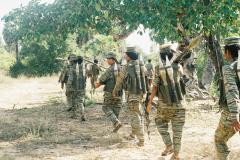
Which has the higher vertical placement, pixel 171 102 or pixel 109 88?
pixel 109 88

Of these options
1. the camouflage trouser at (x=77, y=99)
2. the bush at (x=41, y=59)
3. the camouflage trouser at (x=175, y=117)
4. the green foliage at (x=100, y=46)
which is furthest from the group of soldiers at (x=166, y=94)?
the bush at (x=41, y=59)

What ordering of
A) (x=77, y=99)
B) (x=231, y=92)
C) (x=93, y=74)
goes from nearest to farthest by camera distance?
(x=231, y=92) < (x=77, y=99) < (x=93, y=74)

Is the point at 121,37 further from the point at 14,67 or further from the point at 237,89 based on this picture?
the point at 14,67

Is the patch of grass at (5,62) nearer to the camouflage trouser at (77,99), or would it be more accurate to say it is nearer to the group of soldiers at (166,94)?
the camouflage trouser at (77,99)

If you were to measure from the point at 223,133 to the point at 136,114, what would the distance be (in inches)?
127

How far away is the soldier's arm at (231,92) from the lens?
5445mm

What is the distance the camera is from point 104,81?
10.1 metres

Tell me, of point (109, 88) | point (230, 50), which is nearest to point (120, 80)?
point (109, 88)

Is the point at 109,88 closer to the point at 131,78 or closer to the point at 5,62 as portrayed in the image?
the point at 131,78

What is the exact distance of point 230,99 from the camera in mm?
5461

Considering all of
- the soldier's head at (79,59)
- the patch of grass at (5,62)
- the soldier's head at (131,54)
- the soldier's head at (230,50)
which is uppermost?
the patch of grass at (5,62)

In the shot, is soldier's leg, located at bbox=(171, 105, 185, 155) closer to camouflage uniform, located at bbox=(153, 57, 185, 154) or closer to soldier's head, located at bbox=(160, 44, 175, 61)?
camouflage uniform, located at bbox=(153, 57, 185, 154)

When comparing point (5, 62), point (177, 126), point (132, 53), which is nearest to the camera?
point (177, 126)

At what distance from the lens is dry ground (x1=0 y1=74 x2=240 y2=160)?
8.23 m
